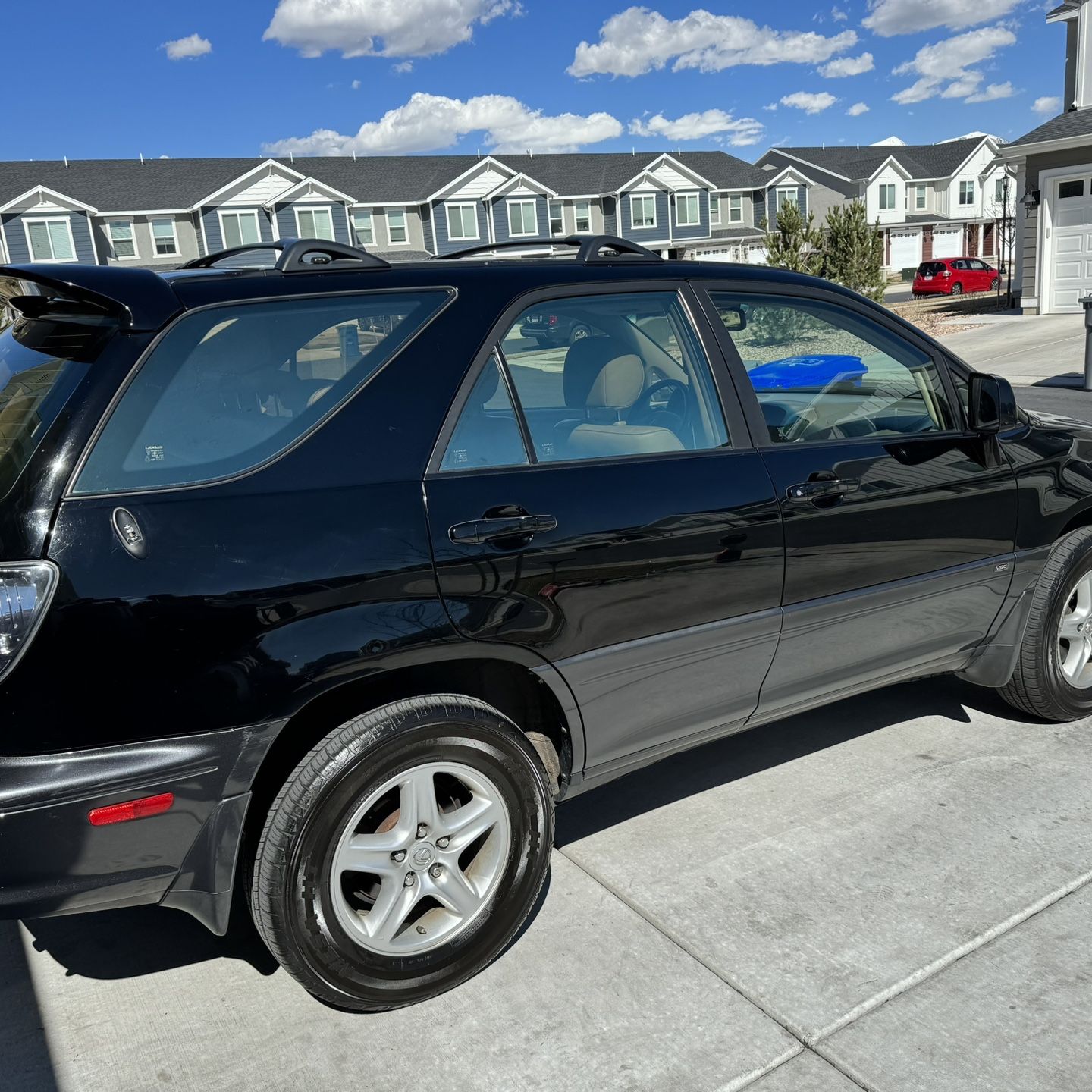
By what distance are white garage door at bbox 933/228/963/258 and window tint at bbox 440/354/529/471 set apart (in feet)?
207

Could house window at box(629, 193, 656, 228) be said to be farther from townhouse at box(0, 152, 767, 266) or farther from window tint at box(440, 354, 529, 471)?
window tint at box(440, 354, 529, 471)

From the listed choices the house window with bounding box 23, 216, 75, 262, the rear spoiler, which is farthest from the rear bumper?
the house window with bounding box 23, 216, 75, 262

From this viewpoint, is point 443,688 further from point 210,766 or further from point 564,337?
point 564,337

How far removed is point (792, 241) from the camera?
19094 mm

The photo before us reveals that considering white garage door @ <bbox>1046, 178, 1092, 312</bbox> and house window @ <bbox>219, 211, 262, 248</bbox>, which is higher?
house window @ <bbox>219, 211, 262, 248</bbox>

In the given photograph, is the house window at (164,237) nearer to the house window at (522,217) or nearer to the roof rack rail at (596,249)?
the house window at (522,217)

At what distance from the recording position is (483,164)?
1837 inches

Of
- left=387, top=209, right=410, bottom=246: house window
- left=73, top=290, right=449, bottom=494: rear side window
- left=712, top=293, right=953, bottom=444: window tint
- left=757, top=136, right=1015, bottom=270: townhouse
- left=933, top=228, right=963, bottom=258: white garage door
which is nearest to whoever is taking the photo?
left=73, top=290, right=449, bottom=494: rear side window

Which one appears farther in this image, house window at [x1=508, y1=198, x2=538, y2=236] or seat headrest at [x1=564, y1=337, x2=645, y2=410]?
house window at [x1=508, y1=198, x2=538, y2=236]

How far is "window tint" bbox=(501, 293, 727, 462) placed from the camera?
291cm

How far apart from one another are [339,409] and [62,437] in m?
0.62

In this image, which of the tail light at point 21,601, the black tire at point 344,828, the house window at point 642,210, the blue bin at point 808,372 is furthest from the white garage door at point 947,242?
the tail light at point 21,601

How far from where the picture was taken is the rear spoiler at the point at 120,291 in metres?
2.31

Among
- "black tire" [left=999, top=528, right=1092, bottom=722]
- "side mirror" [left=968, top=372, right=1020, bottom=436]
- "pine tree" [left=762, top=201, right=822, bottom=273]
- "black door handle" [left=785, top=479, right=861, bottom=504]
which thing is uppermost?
"pine tree" [left=762, top=201, right=822, bottom=273]
